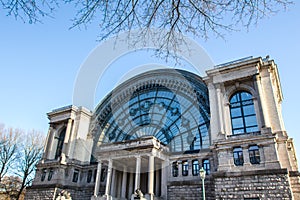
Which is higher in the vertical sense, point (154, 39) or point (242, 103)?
point (242, 103)

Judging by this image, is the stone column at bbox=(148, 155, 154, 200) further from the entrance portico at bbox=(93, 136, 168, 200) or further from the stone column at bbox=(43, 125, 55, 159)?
the stone column at bbox=(43, 125, 55, 159)

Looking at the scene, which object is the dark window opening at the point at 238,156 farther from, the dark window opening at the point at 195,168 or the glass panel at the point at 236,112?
the dark window opening at the point at 195,168

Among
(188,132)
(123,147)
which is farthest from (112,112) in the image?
(188,132)

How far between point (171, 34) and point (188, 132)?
24.1 m

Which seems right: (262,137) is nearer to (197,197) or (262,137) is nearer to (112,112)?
(197,197)

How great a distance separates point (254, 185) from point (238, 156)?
2836mm

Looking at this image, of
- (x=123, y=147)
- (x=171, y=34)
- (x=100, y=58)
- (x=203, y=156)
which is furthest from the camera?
(x=123, y=147)

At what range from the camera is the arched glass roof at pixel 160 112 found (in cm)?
2922

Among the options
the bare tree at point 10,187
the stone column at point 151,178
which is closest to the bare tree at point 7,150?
the bare tree at point 10,187

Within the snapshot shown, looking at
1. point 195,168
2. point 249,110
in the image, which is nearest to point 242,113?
point 249,110

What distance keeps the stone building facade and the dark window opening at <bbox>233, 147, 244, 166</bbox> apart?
9 cm

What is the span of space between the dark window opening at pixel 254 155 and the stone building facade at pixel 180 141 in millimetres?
85

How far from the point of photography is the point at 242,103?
2391cm

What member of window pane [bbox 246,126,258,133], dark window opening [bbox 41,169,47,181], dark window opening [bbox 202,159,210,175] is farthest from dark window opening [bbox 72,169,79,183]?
window pane [bbox 246,126,258,133]
